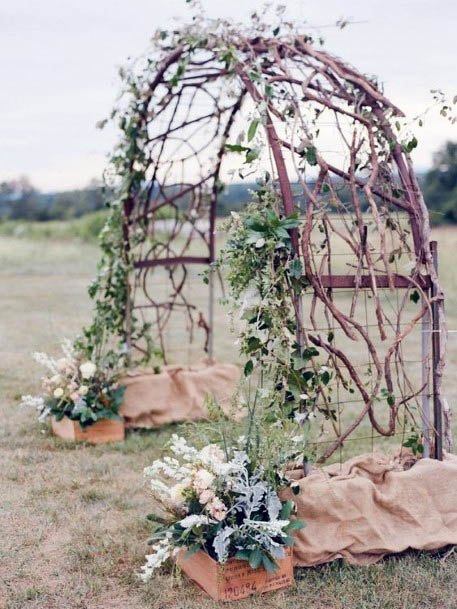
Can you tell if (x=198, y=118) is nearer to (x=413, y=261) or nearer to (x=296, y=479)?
(x=413, y=261)

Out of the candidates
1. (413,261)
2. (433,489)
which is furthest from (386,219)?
(433,489)

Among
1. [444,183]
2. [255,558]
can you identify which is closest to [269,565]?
[255,558]

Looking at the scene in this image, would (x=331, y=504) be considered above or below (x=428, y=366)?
below

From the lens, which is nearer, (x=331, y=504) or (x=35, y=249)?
(x=331, y=504)

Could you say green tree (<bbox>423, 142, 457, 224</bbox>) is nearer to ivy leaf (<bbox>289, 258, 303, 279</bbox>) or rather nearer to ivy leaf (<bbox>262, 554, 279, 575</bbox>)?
ivy leaf (<bbox>289, 258, 303, 279</bbox>)

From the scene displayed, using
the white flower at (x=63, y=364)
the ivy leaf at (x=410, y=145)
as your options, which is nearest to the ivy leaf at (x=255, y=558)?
the ivy leaf at (x=410, y=145)

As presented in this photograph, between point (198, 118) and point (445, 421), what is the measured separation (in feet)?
8.42

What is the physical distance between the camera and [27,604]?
8.59ft

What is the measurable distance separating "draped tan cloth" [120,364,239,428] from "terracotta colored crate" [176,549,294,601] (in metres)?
1.88

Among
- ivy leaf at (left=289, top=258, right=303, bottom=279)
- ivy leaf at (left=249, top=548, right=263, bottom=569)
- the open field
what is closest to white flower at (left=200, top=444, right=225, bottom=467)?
ivy leaf at (left=249, top=548, right=263, bottom=569)

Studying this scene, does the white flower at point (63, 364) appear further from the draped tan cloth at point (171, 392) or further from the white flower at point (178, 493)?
the white flower at point (178, 493)

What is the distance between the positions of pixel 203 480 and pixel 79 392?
6.15 feet

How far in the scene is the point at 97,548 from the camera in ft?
10.00

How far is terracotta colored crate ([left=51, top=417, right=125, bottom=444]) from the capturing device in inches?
172
